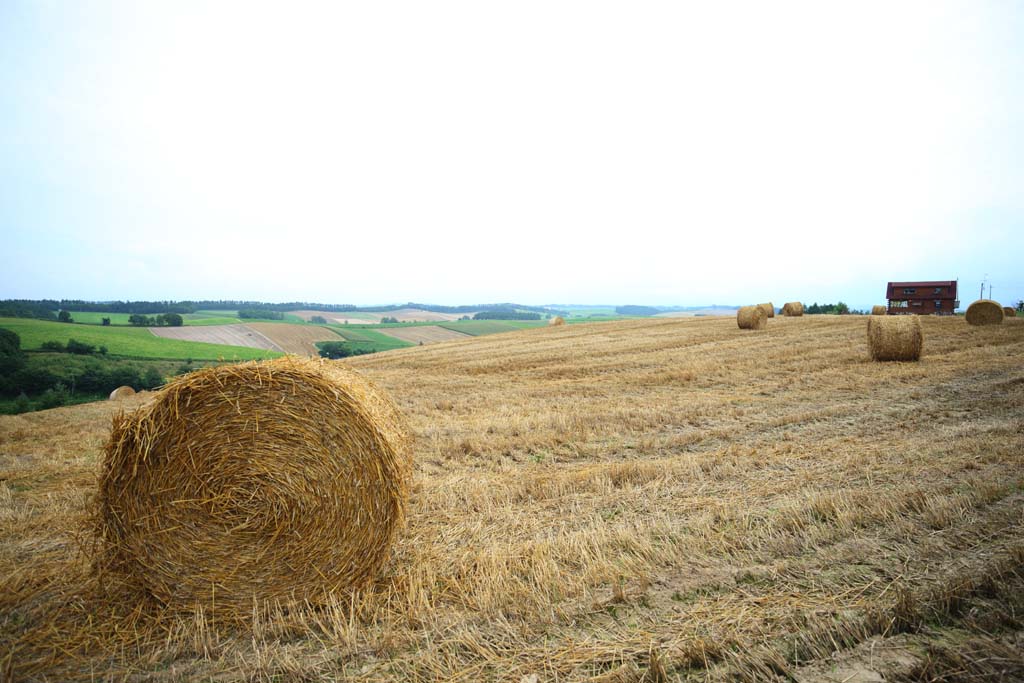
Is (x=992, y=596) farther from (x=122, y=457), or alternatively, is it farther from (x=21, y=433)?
(x=21, y=433)

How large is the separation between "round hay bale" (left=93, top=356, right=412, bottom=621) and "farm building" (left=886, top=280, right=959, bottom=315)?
41.7 metres

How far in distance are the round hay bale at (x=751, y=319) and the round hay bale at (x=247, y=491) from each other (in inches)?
931

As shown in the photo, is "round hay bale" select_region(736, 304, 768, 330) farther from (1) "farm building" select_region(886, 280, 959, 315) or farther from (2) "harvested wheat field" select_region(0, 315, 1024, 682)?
(1) "farm building" select_region(886, 280, 959, 315)

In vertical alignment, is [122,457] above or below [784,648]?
above

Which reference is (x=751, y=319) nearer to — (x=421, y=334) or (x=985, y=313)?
(x=985, y=313)

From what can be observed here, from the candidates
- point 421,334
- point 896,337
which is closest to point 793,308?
point 896,337

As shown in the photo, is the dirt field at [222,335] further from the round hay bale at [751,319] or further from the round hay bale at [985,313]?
the round hay bale at [985,313]

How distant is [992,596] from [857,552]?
84 centimetres

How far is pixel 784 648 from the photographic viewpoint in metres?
2.87

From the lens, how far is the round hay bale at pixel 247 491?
12.2 ft

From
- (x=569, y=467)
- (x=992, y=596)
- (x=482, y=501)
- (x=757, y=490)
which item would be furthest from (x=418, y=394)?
(x=992, y=596)

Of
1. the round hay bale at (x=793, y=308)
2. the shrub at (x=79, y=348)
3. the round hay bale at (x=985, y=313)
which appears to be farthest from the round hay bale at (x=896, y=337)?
the shrub at (x=79, y=348)

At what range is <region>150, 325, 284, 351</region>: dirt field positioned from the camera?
34.5 metres

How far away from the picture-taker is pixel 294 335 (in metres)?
41.3
